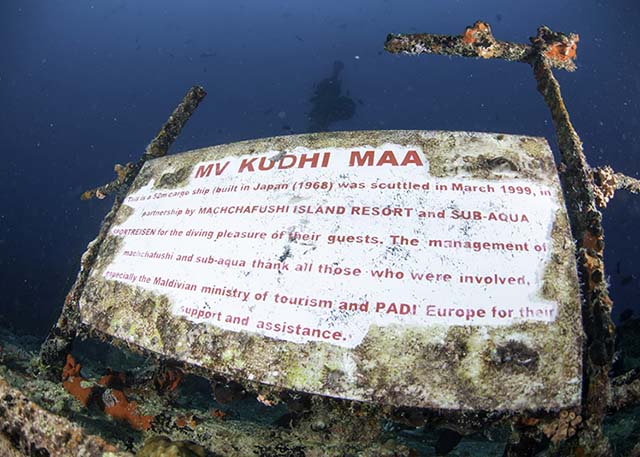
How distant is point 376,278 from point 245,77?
48371 mm

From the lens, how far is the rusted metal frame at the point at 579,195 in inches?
60.4

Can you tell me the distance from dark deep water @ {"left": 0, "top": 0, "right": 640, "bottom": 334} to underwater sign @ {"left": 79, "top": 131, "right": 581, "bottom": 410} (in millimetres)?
25096

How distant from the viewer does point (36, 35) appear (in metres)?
47.6

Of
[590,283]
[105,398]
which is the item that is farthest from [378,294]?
[105,398]

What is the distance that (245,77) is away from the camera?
44125mm

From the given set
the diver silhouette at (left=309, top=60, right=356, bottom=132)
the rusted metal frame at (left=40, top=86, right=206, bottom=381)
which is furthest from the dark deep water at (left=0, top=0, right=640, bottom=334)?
the rusted metal frame at (left=40, top=86, right=206, bottom=381)

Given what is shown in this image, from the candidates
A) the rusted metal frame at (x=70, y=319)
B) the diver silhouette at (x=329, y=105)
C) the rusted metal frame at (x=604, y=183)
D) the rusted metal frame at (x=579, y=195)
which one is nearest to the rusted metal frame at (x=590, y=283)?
the rusted metal frame at (x=579, y=195)

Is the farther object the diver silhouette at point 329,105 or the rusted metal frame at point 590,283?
the diver silhouette at point 329,105

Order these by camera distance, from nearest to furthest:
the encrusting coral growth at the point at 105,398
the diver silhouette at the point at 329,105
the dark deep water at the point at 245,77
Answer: the encrusting coral growth at the point at 105,398
the diver silhouette at the point at 329,105
the dark deep water at the point at 245,77

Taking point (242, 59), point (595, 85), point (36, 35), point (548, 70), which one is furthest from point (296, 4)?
point (548, 70)

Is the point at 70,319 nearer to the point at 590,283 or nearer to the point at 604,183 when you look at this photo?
the point at 590,283

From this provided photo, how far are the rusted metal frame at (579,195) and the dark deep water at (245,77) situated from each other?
24.7 metres

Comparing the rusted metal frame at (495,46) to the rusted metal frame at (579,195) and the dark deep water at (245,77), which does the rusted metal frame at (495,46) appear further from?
the dark deep water at (245,77)

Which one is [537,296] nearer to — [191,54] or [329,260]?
[329,260]
